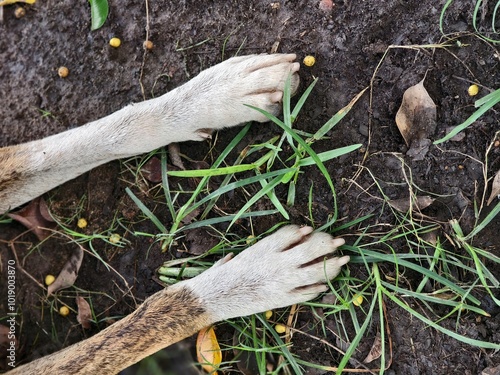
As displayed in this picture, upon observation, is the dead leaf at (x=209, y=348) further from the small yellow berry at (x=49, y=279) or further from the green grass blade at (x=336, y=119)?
the green grass blade at (x=336, y=119)

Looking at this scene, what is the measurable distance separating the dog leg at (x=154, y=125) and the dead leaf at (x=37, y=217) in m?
0.14

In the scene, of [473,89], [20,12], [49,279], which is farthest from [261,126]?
[20,12]

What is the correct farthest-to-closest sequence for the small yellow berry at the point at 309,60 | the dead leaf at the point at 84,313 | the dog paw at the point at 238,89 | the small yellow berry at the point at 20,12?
the small yellow berry at the point at 20,12 < the dead leaf at the point at 84,313 < the small yellow berry at the point at 309,60 < the dog paw at the point at 238,89

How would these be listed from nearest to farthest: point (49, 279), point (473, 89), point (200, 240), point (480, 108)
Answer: point (480, 108), point (473, 89), point (200, 240), point (49, 279)

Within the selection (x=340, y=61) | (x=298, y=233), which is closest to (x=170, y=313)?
(x=298, y=233)

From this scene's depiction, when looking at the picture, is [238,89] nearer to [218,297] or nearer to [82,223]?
[218,297]

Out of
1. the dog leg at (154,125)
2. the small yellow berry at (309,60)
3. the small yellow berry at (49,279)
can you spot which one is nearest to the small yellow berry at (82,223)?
the dog leg at (154,125)

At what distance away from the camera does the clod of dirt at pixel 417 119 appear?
2764 millimetres

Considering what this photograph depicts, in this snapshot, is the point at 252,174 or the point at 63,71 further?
the point at 63,71

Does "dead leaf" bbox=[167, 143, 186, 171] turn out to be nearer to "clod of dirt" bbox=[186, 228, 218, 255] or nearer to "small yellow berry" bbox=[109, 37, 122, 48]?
"clod of dirt" bbox=[186, 228, 218, 255]

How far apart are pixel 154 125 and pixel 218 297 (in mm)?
1007

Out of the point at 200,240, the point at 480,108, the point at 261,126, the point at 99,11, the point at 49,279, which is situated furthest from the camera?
the point at 49,279

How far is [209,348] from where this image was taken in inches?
121

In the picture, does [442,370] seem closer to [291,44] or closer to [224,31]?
[291,44]
